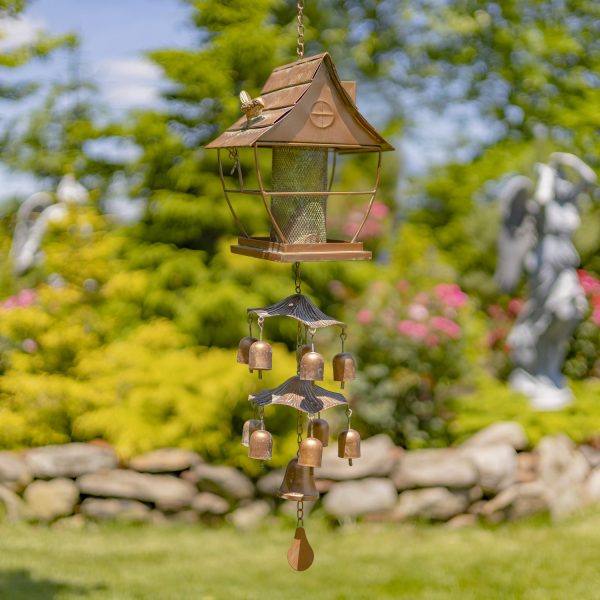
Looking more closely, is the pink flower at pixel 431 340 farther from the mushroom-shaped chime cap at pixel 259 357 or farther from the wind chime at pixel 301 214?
the mushroom-shaped chime cap at pixel 259 357

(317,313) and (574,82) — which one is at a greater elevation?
(317,313)

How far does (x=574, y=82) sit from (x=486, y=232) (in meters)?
4.26

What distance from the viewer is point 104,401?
297 inches

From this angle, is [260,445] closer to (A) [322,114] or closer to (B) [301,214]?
(B) [301,214]

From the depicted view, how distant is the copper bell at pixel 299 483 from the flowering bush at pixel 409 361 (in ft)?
15.5

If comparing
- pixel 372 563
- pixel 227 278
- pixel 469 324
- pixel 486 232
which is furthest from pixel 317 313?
pixel 486 232

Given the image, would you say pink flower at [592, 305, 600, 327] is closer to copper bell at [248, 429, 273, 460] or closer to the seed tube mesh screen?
the seed tube mesh screen

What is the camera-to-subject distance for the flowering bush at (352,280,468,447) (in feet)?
26.4

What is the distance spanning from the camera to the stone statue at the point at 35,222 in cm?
1129

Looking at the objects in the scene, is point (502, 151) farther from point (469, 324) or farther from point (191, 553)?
point (191, 553)

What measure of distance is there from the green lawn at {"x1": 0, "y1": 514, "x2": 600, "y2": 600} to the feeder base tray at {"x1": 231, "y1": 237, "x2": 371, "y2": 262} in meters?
3.33

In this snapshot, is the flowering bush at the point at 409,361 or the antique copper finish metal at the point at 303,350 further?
the flowering bush at the point at 409,361

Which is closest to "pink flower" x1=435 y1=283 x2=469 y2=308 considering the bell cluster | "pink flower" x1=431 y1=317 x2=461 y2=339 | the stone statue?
"pink flower" x1=431 y1=317 x2=461 y2=339

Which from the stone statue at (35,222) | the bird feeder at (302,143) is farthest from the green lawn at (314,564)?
the stone statue at (35,222)
